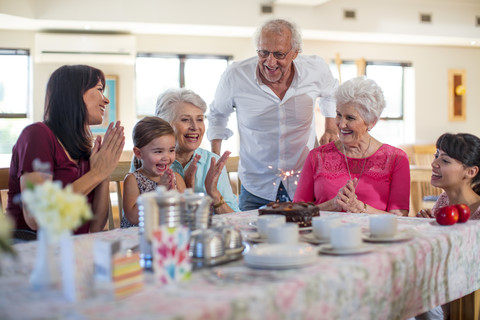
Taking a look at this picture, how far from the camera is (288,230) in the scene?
1.38 m

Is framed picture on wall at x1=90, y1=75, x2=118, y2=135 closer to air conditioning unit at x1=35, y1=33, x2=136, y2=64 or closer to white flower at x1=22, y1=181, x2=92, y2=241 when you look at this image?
air conditioning unit at x1=35, y1=33, x2=136, y2=64

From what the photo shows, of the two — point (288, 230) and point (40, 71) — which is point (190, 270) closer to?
point (288, 230)

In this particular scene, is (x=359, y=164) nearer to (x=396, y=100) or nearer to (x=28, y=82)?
(x=28, y=82)

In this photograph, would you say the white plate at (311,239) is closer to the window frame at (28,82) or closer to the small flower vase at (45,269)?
the small flower vase at (45,269)

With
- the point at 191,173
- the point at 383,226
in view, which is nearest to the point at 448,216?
the point at 383,226

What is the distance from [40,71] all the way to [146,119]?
20.3 ft

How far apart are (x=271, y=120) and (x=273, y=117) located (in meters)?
0.02

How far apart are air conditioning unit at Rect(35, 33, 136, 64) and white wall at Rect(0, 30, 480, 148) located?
174mm

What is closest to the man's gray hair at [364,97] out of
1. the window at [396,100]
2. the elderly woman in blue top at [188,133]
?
the elderly woman in blue top at [188,133]

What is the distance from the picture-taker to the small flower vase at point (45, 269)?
1.08m

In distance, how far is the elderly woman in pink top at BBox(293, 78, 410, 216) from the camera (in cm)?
250

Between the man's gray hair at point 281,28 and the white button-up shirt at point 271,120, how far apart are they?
148mm

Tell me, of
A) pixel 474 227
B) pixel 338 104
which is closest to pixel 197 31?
pixel 338 104

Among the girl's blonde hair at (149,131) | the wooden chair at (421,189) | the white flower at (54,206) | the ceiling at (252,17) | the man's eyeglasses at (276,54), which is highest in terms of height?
the ceiling at (252,17)
